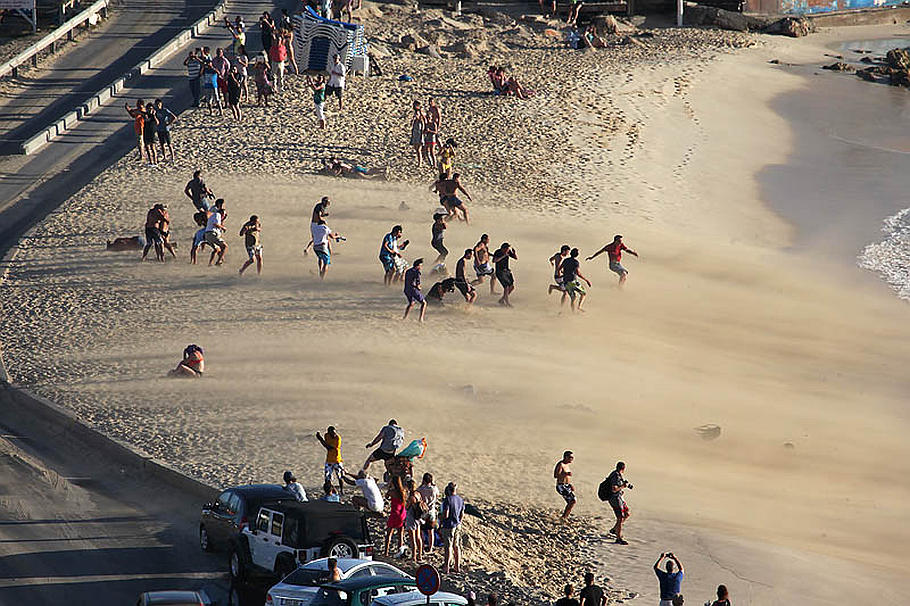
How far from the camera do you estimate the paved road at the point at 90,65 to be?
39156mm

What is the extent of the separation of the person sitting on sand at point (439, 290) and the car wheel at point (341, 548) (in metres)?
11.3

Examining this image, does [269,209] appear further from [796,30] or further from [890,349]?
[796,30]

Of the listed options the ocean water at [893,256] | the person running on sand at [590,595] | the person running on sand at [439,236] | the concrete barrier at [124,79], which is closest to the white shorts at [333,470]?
the person running on sand at [590,595]

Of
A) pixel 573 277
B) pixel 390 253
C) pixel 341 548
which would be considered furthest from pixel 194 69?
pixel 341 548

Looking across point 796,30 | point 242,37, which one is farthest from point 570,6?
point 242,37

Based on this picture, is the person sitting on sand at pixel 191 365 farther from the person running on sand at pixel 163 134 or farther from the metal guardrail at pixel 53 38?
the metal guardrail at pixel 53 38

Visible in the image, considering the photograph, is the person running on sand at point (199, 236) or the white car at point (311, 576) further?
the person running on sand at point (199, 236)

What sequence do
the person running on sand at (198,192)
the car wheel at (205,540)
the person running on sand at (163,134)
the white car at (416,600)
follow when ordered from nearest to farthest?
1. the white car at (416,600)
2. the car wheel at (205,540)
3. the person running on sand at (198,192)
4. the person running on sand at (163,134)

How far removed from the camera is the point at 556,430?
21.0 metres

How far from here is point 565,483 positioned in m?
18.1

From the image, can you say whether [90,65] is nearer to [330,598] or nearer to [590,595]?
[330,598]

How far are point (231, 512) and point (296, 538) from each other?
4.20ft

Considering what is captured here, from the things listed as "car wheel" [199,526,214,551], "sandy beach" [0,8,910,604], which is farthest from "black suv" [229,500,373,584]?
"sandy beach" [0,8,910,604]

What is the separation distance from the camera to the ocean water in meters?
29.8
